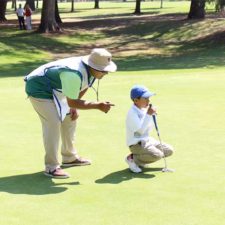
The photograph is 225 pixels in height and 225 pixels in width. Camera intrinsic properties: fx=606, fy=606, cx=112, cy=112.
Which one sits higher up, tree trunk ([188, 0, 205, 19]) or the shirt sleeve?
the shirt sleeve

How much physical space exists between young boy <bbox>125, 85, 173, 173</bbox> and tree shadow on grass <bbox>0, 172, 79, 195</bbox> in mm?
808

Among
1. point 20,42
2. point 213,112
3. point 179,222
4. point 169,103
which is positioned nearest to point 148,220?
point 179,222

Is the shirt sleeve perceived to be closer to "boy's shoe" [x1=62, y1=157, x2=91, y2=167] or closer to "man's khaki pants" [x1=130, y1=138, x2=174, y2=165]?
"man's khaki pants" [x1=130, y1=138, x2=174, y2=165]

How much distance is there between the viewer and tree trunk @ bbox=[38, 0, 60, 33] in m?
35.4

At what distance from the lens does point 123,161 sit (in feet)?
24.2

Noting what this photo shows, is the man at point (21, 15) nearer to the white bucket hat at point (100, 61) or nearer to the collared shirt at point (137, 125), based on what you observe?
the collared shirt at point (137, 125)

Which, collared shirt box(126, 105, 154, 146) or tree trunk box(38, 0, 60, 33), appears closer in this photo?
collared shirt box(126, 105, 154, 146)

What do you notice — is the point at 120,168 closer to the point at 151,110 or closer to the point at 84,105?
the point at 151,110

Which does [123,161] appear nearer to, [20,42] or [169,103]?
[169,103]

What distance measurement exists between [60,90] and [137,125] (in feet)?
3.11

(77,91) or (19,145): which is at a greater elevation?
(77,91)

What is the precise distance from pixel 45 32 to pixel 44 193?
3095 cm

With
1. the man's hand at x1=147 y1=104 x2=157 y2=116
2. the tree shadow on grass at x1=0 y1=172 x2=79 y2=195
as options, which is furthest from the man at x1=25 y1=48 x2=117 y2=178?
the man's hand at x1=147 y1=104 x2=157 y2=116

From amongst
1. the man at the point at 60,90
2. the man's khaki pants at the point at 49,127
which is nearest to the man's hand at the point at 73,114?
the man at the point at 60,90
